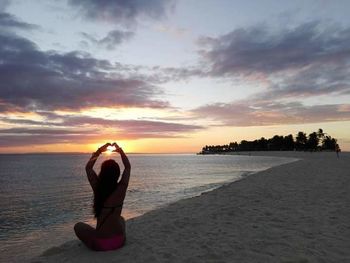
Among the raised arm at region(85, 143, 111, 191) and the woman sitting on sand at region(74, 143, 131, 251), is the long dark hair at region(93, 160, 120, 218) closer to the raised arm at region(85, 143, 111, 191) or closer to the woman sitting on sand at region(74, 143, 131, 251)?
the woman sitting on sand at region(74, 143, 131, 251)

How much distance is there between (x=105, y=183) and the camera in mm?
7484

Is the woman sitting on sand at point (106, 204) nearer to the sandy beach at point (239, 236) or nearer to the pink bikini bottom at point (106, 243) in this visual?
the pink bikini bottom at point (106, 243)

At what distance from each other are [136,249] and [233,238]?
2395 mm

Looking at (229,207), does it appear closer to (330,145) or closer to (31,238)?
(31,238)

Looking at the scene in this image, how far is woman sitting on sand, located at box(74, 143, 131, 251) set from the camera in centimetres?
746

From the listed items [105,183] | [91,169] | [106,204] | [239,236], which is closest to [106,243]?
[106,204]

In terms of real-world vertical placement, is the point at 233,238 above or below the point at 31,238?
above

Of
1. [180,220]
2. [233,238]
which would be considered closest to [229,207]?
[180,220]

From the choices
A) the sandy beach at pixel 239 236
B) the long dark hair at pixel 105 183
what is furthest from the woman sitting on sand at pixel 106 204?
the sandy beach at pixel 239 236

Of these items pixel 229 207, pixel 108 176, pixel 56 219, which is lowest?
pixel 56 219

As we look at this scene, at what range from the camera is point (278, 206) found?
1304 centimetres

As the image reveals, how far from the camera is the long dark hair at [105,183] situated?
736cm

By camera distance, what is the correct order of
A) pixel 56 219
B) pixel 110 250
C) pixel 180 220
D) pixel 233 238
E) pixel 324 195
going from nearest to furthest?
pixel 110 250, pixel 233 238, pixel 180 220, pixel 324 195, pixel 56 219

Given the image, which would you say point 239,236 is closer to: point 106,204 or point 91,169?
point 106,204
